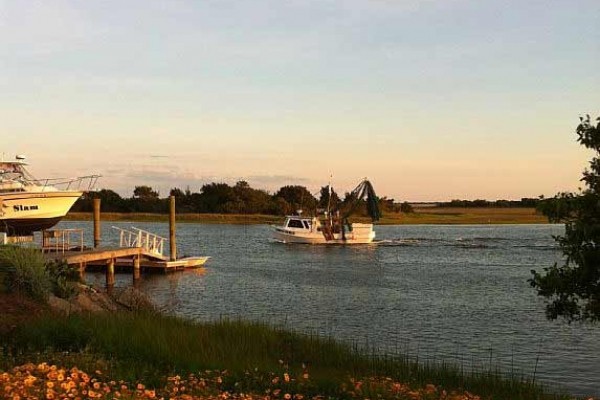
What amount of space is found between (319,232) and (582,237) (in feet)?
212

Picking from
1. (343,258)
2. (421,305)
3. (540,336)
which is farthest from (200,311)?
(343,258)

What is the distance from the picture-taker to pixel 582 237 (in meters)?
8.70

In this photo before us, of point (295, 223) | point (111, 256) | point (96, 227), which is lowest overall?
point (111, 256)

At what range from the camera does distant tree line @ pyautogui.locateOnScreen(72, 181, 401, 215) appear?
12431 cm

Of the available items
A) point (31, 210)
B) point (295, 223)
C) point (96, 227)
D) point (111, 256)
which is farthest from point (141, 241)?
point (295, 223)

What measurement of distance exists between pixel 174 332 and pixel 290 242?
200 feet

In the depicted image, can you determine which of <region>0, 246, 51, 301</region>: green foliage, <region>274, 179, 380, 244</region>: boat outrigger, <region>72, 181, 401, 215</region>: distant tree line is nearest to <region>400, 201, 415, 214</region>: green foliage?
<region>72, 181, 401, 215</region>: distant tree line

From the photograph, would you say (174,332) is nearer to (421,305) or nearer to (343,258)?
(421,305)

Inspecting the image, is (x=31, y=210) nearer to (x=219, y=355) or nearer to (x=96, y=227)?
(x=96, y=227)

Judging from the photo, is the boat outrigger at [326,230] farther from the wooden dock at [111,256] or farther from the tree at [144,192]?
the tree at [144,192]

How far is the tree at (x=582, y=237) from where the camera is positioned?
28.6ft

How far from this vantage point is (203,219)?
124625mm

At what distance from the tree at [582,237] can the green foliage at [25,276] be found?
9.80m

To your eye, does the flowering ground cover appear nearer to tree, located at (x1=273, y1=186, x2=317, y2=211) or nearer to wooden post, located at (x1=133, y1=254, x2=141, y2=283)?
wooden post, located at (x1=133, y1=254, x2=141, y2=283)
